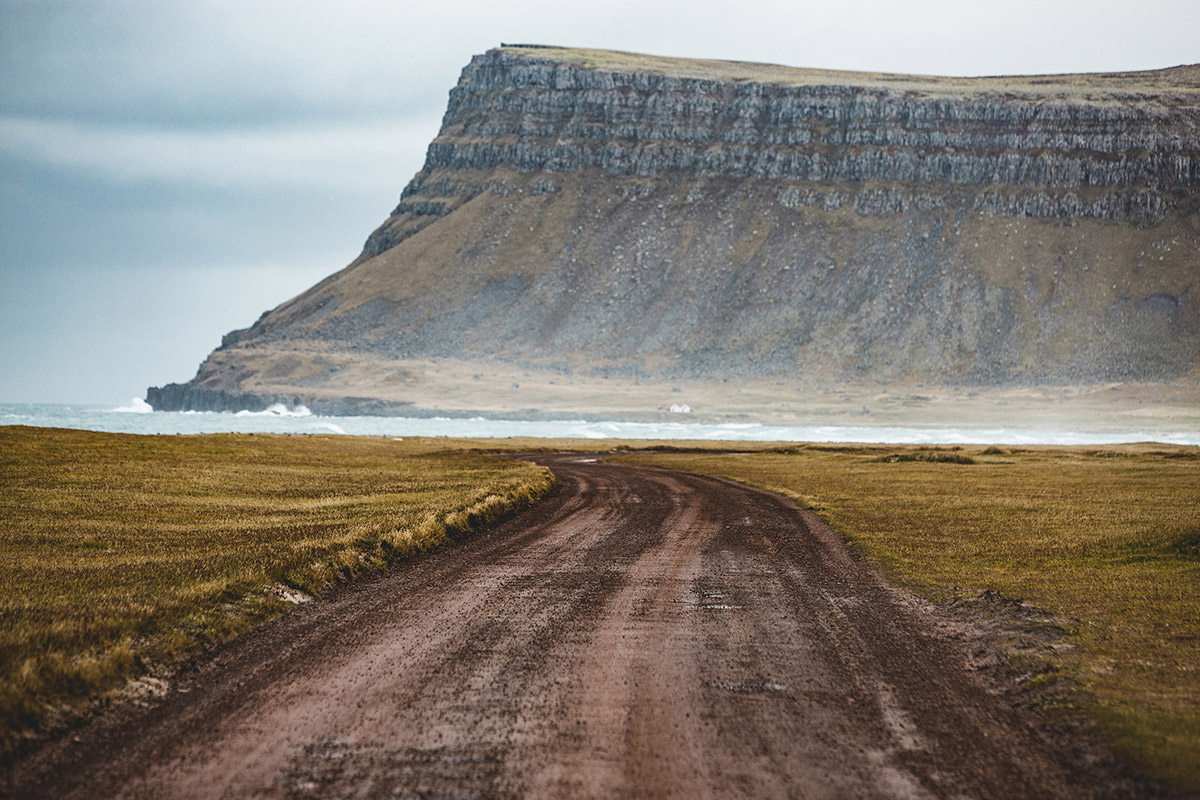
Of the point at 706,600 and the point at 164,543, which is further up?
the point at 164,543

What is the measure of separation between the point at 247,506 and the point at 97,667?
65.4 ft

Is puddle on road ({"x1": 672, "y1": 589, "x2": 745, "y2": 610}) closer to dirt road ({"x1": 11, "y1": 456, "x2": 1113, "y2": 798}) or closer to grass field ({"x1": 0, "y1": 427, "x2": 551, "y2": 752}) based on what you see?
dirt road ({"x1": 11, "y1": 456, "x2": 1113, "y2": 798})

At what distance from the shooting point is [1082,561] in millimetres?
21766

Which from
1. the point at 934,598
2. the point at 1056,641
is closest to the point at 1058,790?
the point at 1056,641

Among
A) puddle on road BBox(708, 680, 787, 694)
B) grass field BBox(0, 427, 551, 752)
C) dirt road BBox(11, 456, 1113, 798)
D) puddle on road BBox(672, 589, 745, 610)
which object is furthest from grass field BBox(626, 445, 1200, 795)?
grass field BBox(0, 427, 551, 752)

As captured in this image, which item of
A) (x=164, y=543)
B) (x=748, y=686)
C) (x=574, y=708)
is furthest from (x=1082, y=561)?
(x=164, y=543)

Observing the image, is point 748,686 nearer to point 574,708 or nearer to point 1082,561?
point 574,708

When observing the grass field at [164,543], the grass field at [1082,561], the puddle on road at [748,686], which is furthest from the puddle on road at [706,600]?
the grass field at [164,543]

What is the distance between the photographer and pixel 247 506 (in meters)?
29.8

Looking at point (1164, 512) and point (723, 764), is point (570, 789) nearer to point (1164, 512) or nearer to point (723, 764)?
point (723, 764)

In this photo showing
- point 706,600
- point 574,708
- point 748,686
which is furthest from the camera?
point 706,600

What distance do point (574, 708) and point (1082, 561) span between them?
16.2 meters

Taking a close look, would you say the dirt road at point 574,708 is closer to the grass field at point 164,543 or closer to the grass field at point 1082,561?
the grass field at point 164,543

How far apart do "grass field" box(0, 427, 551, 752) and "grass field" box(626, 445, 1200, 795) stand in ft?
35.2
